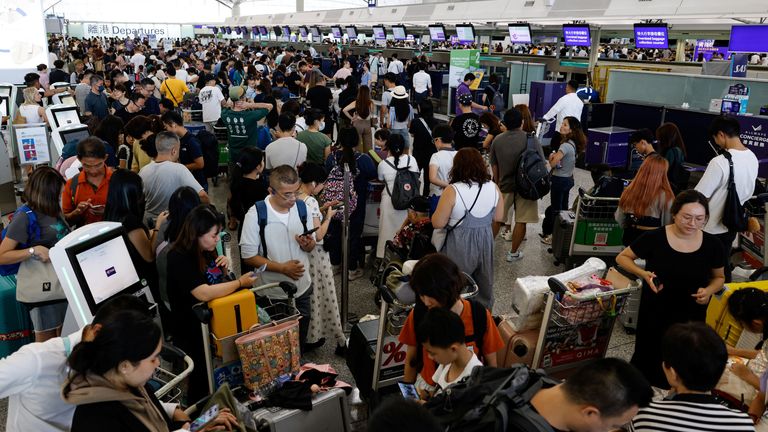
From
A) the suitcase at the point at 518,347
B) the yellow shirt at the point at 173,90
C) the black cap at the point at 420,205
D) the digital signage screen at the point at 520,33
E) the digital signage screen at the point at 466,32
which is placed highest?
the digital signage screen at the point at 466,32

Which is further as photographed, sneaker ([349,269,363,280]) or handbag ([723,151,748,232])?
sneaker ([349,269,363,280])

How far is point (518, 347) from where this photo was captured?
3193 mm

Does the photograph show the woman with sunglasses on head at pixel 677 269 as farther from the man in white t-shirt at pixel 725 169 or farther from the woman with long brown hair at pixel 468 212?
the man in white t-shirt at pixel 725 169

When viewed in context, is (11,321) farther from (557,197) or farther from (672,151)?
(672,151)

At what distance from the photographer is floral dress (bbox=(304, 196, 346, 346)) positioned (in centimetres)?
400

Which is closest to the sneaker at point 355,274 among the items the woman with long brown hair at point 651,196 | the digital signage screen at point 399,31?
the woman with long brown hair at point 651,196

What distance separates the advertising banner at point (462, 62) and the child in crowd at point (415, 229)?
363 inches

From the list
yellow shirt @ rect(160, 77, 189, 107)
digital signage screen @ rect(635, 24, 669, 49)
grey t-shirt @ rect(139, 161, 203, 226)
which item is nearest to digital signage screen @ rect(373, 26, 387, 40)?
digital signage screen @ rect(635, 24, 669, 49)

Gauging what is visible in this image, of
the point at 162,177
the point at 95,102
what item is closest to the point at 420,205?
the point at 162,177

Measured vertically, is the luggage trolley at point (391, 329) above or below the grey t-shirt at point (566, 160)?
below

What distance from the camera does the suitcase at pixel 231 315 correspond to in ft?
9.43

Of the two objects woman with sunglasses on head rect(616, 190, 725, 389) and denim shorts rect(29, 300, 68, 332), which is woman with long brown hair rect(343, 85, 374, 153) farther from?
woman with sunglasses on head rect(616, 190, 725, 389)

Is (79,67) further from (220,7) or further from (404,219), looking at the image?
(220,7)

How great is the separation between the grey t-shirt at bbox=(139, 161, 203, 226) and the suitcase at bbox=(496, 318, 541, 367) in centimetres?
259
